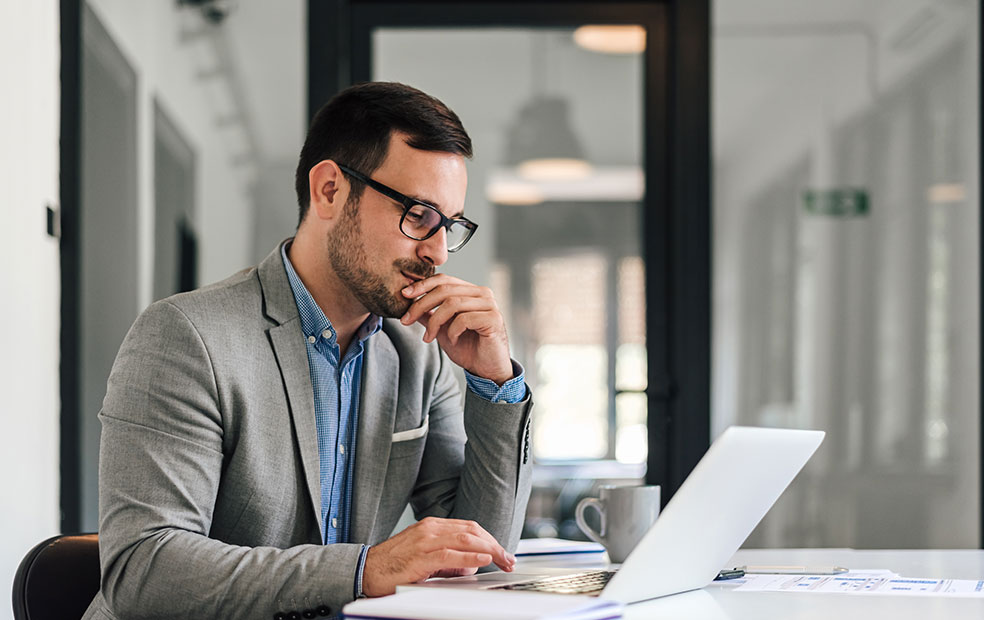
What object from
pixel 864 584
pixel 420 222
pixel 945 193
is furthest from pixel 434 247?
pixel 945 193

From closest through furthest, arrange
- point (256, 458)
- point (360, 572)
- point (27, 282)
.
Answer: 1. point (360, 572)
2. point (256, 458)
3. point (27, 282)

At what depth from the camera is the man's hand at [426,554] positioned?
1183 mm

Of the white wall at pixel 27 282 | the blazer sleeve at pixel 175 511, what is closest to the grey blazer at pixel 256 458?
the blazer sleeve at pixel 175 511

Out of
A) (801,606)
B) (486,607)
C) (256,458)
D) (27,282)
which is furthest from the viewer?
(27,282)

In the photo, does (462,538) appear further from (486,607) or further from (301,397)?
(301,397)

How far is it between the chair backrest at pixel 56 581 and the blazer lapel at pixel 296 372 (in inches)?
12.8

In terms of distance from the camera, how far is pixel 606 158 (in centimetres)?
348

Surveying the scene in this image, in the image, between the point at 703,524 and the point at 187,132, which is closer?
the point at 703,524

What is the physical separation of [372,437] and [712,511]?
66 cm

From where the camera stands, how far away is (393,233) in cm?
161

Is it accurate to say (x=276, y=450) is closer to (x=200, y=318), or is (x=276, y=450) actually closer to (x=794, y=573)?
(x=200, y=318)

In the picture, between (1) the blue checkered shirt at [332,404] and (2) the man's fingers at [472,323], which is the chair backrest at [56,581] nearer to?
(1) the blue checkered shirt at [332,404]

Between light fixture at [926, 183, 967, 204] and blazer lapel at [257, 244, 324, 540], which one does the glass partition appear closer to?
light fixture at [926, 183, 967, 204]

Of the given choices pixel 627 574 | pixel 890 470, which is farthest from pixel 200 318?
pixel 890 470
